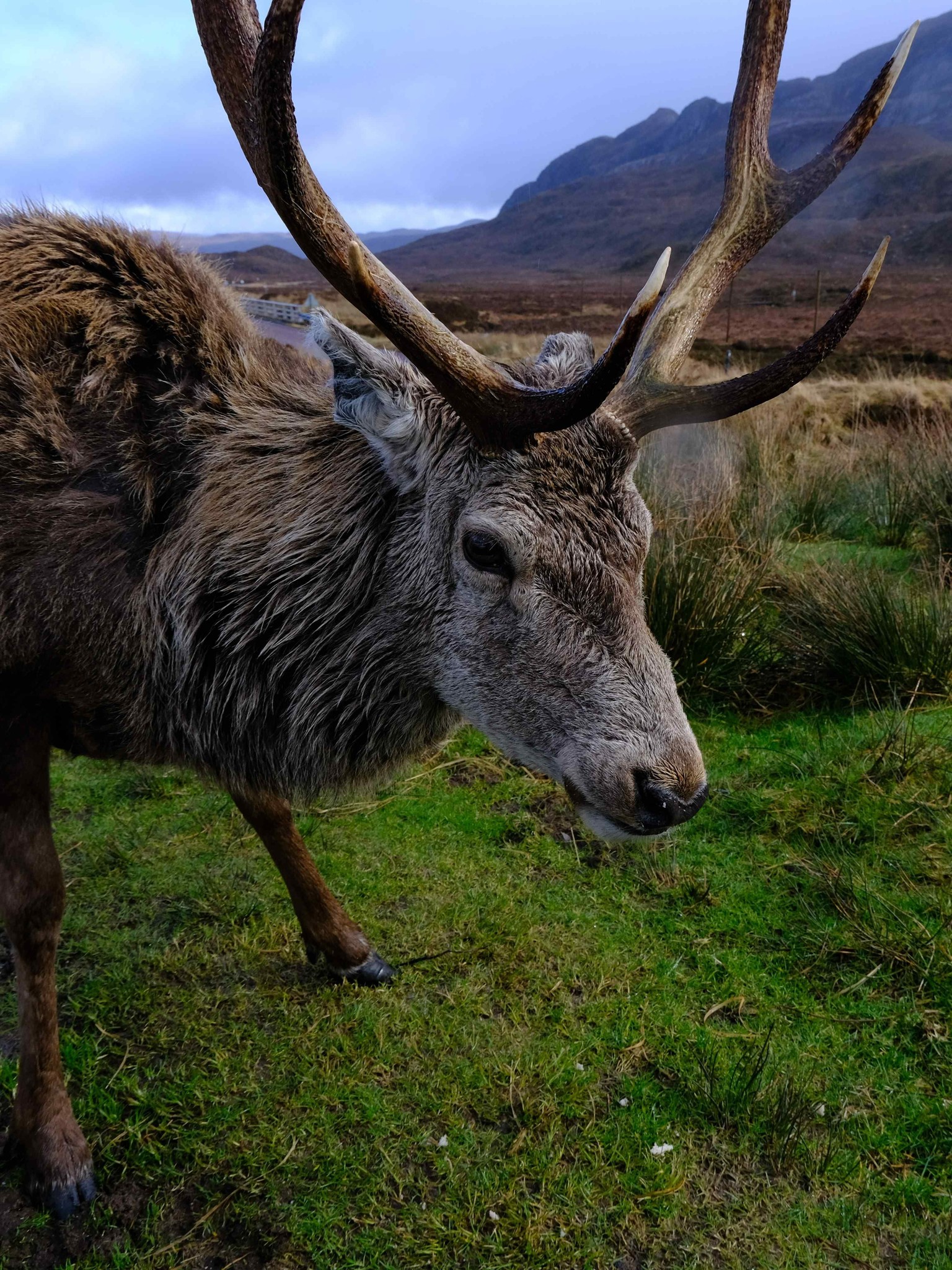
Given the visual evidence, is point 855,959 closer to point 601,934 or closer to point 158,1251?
point 601,934

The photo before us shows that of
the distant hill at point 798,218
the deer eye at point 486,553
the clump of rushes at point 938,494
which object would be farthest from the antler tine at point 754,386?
the distant hill at point 798,218

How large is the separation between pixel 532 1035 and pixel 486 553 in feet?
6.32

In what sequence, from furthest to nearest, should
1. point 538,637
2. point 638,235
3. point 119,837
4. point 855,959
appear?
point 638,235 → point 119,837 → point 855,959 → point 538,637

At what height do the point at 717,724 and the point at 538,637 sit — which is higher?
the point at 538,637

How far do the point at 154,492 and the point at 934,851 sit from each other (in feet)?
11.9

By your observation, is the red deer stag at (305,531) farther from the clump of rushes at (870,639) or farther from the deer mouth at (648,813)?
the clump of rushes at (870,639)

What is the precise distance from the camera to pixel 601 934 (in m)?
3.79

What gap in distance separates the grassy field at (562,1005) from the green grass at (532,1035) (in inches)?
0.5

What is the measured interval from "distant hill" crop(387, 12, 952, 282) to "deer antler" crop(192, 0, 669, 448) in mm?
30125

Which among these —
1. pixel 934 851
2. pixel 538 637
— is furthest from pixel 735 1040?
pixel 538 637

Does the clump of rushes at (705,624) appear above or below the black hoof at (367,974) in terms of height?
above

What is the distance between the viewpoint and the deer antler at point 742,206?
112 inches

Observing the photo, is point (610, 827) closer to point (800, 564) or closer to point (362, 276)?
point (362, 276)

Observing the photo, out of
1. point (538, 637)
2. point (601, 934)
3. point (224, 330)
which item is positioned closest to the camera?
point (538, 637)
